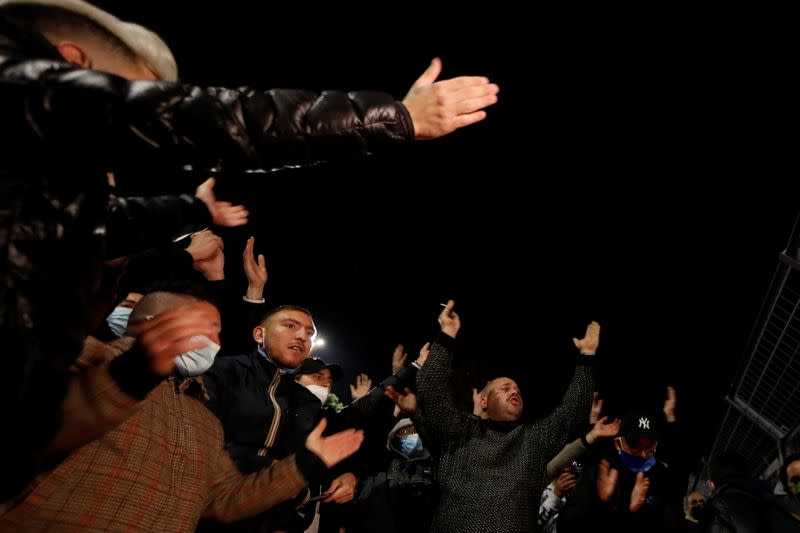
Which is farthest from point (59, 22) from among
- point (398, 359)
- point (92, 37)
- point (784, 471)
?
point (784, 471)

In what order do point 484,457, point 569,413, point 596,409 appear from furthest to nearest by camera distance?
point 596,409
point 569,413
point 484,457

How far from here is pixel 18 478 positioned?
3.42ft

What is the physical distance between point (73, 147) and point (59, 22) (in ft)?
1.96

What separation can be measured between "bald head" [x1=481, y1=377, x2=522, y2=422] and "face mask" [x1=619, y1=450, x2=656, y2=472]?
1.83 meters

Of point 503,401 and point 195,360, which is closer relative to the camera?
point 195,360

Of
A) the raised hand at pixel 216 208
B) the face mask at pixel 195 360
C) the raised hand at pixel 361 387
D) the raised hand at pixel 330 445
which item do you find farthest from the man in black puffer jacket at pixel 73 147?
the raised hand at pixel 361 387

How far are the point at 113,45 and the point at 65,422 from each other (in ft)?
4.11

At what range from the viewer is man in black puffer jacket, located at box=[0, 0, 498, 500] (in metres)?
0.95

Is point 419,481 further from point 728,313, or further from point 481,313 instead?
point 728,313

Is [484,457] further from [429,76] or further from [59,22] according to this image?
[59,22]

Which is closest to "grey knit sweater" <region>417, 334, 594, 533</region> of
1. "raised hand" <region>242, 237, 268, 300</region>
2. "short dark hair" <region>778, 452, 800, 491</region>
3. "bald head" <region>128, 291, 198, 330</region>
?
"raised hand" <region>242, 237, 268, 300</region>

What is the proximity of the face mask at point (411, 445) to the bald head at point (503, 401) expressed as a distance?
1171 millimetres

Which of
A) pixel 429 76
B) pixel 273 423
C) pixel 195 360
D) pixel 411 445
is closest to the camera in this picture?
pixel 429 76

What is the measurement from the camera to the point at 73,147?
1026mm
